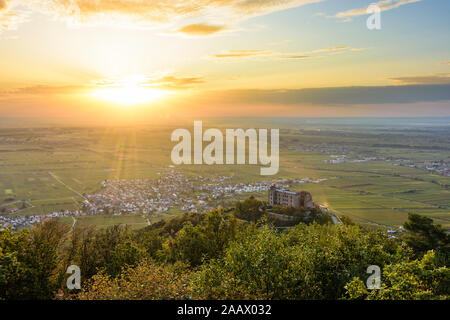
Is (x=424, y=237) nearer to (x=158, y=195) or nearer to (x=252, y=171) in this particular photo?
(x=158, y=195)

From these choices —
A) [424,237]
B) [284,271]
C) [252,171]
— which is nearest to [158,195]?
[252,171]

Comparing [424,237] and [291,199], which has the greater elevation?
[424,237]

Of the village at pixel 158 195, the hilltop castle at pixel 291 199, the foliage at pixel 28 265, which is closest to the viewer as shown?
the foliage at pixel 28 265

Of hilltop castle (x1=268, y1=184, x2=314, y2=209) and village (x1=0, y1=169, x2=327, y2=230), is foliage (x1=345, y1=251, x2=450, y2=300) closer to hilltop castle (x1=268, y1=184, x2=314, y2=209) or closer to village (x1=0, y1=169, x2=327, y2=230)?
hilltop castle (x1=268, y1=184, x2=314, y2=209)

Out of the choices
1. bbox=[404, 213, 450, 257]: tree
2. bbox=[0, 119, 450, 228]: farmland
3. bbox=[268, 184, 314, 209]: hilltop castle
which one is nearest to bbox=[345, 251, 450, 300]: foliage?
bbox=[404, 213, 450, 257]: tree

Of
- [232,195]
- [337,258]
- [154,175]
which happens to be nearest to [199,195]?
[232,195]

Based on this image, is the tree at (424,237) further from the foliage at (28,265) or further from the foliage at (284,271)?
the foliage at (28,265)

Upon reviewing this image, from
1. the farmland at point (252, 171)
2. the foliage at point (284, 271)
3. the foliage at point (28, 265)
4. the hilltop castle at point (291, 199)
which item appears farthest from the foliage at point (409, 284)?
the farmland at point (252, 171)
